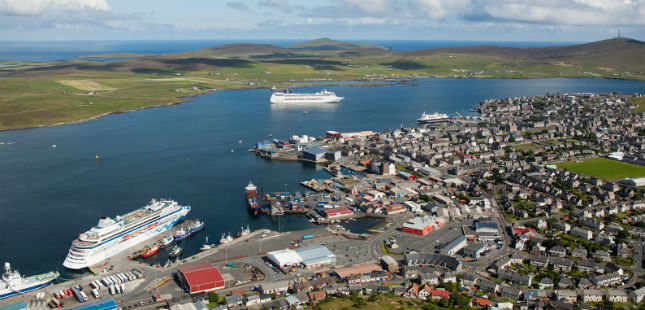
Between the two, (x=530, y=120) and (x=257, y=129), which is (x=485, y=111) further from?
(x=257, y=129)

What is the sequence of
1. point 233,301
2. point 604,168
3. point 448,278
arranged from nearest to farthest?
point 233,301, point 448,278, point 604,168

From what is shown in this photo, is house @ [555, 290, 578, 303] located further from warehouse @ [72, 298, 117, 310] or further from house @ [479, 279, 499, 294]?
warehouse @ [72, 298, 117, 310]

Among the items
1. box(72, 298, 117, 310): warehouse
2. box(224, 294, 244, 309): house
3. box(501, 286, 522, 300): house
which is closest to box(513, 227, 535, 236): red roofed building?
box(501, 286, 522, 300): house

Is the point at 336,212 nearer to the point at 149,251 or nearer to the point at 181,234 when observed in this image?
the point at 181,234

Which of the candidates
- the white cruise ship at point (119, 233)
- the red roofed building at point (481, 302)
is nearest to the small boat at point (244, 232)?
the white cruise ship at point (119, 233)

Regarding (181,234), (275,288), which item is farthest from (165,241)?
(275,288)

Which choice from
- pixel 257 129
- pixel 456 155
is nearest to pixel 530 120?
pixel 456 155
